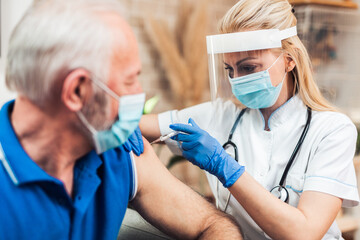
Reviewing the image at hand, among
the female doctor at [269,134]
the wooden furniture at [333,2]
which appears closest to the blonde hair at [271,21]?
the female doctor at [269,134]

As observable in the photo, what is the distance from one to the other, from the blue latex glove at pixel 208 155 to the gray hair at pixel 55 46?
0.47 m

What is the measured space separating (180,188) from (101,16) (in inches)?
25.5

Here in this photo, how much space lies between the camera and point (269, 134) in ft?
5.02

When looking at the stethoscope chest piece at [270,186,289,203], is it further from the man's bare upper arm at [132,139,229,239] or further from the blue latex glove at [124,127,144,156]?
the blue latex glove at [124,127,144,156]

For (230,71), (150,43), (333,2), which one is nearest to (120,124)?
(230,71)

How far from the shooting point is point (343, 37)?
11.8 feet

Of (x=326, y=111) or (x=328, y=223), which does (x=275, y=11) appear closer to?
(x=326, y=111)

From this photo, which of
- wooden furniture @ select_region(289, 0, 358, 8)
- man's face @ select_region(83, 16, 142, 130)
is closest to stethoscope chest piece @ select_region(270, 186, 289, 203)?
man's face @ select_region(83, 16, 142, 130)

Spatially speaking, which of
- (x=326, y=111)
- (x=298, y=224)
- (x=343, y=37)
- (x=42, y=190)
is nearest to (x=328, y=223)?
(x=298, y=224)

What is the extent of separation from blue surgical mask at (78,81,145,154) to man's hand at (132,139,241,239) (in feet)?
1.01

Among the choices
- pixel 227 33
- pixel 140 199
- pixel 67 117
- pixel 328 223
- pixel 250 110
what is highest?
pixel 227 33

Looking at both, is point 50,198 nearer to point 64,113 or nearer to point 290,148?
point 64,113

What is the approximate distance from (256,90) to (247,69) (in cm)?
8

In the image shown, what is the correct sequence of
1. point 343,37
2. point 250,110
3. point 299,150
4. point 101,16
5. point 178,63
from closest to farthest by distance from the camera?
point 101,16
point 299,150
point 250,110
point 178,63
point 343,37
